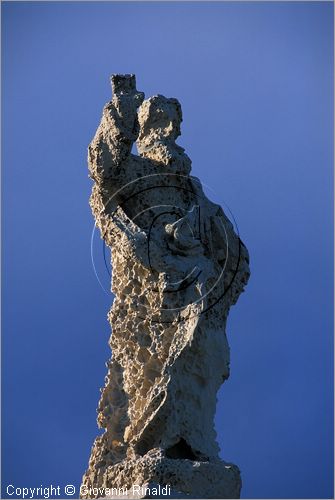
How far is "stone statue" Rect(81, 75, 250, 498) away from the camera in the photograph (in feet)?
52.2

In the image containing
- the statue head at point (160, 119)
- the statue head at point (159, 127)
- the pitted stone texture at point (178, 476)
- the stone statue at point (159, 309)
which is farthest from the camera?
the statue head at point (160, 119)

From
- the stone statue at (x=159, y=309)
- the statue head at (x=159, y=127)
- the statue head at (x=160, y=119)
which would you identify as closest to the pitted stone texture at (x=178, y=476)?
the stone statue at (x=159, y=309)

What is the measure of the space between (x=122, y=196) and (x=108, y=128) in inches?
31.2

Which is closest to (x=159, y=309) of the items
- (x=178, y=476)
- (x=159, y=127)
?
(x=178, y=476)

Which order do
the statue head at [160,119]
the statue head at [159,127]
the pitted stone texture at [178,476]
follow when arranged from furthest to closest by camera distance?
the statue head at [160,119] < the statue head at [159,127] < the pitted stone texture at [178,476]

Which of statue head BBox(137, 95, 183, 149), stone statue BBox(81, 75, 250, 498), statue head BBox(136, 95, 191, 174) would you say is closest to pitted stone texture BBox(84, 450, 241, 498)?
stone statue BBox(81, 75, 250, 498)

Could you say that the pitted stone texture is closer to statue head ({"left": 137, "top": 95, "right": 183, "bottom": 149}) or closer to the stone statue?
the stone statue

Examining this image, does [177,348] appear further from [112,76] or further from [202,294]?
[112,76]

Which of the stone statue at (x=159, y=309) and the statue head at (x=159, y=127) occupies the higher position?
the statue head at (x=159, y=127)

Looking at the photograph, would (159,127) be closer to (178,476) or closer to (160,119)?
(160,119)

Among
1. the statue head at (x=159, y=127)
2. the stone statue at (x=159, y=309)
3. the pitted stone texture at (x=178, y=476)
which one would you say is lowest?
the pitted stone texture at (x=178, y=476)

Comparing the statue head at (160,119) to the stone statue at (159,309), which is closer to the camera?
the stone statue at (159,309)

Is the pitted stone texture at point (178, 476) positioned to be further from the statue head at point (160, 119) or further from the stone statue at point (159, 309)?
the statue head at point (160, 119)

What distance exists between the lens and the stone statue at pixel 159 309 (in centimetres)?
1591
